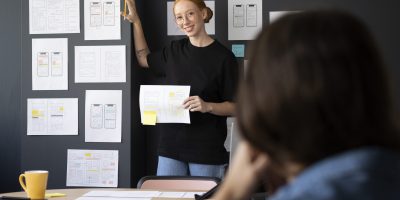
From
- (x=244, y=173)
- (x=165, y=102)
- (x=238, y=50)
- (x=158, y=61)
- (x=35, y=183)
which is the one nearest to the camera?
(x=244, y=173)

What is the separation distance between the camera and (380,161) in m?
0.63

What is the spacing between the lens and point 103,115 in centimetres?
388

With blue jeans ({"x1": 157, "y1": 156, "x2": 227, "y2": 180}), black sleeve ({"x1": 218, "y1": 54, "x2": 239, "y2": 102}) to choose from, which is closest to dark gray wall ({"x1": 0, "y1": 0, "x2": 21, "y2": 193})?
blue jeans ({"x1": 157, "y1": 156, "x2": 227, "y2": 180})

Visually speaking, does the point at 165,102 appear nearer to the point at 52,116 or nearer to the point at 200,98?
the point at 200,98

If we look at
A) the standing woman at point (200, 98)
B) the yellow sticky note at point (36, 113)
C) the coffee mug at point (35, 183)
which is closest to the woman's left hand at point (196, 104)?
the standing woman at point (200, 98)

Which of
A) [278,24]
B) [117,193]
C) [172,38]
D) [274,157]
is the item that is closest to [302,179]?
[274,157]

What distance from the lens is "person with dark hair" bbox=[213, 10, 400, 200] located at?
0.62m

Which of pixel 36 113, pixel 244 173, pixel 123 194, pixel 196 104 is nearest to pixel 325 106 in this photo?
pixel 244 173

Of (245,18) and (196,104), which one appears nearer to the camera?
(196,104)

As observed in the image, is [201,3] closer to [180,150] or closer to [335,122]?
[180,150]

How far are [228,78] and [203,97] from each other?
19 centimetres

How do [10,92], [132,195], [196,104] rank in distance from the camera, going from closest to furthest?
1. [132,195]
2. [196,104]
3. [10,92]

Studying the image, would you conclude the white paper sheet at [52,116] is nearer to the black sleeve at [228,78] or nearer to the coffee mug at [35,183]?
the black sleeve at [228,78]

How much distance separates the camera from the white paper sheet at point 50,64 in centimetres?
394
